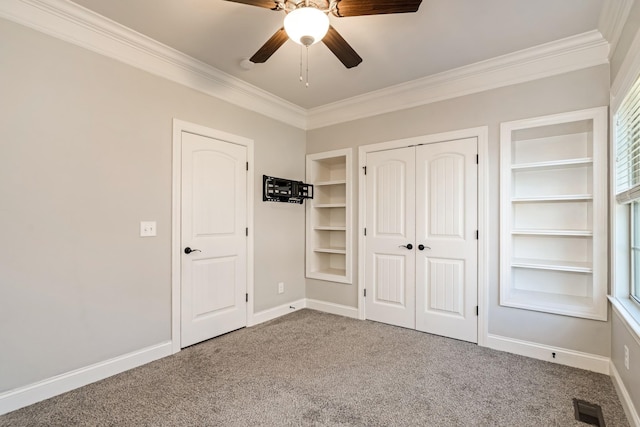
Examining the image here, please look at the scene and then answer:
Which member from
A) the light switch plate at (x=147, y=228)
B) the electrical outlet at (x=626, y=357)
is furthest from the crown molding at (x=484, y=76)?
the light switch plate at (x=147, y=228)

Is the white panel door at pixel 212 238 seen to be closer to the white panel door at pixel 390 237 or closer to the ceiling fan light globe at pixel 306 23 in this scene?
the white panel door at pixel 390 237

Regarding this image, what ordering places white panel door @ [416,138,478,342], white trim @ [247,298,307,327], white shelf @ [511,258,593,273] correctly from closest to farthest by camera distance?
white shelf @ [511,258,593,273]
white panel door @ [416,138,478,342]
white trim @ [247,298,307,327]

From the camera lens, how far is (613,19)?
85.7 inches

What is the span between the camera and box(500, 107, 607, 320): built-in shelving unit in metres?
2.54

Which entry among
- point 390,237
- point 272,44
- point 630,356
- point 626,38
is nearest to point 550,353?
point 630,356

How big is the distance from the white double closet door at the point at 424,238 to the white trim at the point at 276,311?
95 centimetres

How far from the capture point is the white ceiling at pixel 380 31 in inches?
86.0

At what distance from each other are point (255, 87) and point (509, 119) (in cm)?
258

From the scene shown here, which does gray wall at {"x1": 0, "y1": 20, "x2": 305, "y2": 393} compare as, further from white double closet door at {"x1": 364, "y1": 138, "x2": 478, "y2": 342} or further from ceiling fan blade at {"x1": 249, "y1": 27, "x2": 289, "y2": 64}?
white double closet door at {"x1": 364, "y1": 138, "x2": 478, "y2": 342}

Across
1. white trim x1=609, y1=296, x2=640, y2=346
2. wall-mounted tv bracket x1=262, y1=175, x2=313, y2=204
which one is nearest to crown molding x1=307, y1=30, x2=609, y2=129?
wall-mounted tv bracket x1=262, y1=175, x2=313, y2=204

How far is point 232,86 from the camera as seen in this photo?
3.33 meters

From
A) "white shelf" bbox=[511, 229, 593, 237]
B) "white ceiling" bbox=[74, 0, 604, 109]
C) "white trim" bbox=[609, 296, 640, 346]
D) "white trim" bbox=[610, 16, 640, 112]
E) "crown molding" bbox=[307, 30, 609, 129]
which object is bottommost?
"white trim" bbox=[609, 296, 640, 346]

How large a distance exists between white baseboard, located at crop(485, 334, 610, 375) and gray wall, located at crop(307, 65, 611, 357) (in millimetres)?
40

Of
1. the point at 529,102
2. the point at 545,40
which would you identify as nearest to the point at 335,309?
the point at 529,102
